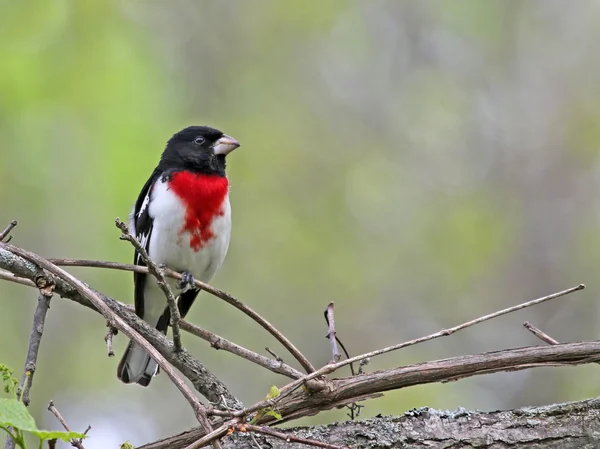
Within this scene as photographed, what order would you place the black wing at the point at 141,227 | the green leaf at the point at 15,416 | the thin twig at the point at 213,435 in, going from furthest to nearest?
the black wing at the point at 141,227 → the thin twig at the point at 213,435 → the green leaf at the point at 15,416

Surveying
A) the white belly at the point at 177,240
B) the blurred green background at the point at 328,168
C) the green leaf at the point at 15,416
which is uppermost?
the blurred green background at the point at 328,168

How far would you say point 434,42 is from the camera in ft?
34.1

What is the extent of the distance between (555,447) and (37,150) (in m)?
5.81

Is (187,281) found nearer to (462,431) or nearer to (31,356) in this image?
(31,356)

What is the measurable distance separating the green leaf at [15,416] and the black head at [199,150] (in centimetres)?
330

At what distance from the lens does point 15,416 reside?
1.67 meters

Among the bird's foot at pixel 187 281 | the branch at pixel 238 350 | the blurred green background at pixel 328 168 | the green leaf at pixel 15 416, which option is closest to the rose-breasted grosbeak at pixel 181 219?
the bird's foot at pixel 187 281

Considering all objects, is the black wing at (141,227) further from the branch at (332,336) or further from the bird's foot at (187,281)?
the branch at (332,336)

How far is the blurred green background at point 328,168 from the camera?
23.0 feet

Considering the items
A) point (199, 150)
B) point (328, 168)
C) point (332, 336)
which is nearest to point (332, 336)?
point (332, 336)

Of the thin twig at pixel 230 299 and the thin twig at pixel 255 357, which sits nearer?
the thin twig at pixel 230 299

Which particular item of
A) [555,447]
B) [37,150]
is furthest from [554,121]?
[555,447]

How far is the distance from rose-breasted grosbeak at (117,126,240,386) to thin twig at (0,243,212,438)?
2169 mm

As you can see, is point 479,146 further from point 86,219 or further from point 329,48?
point 86,219
